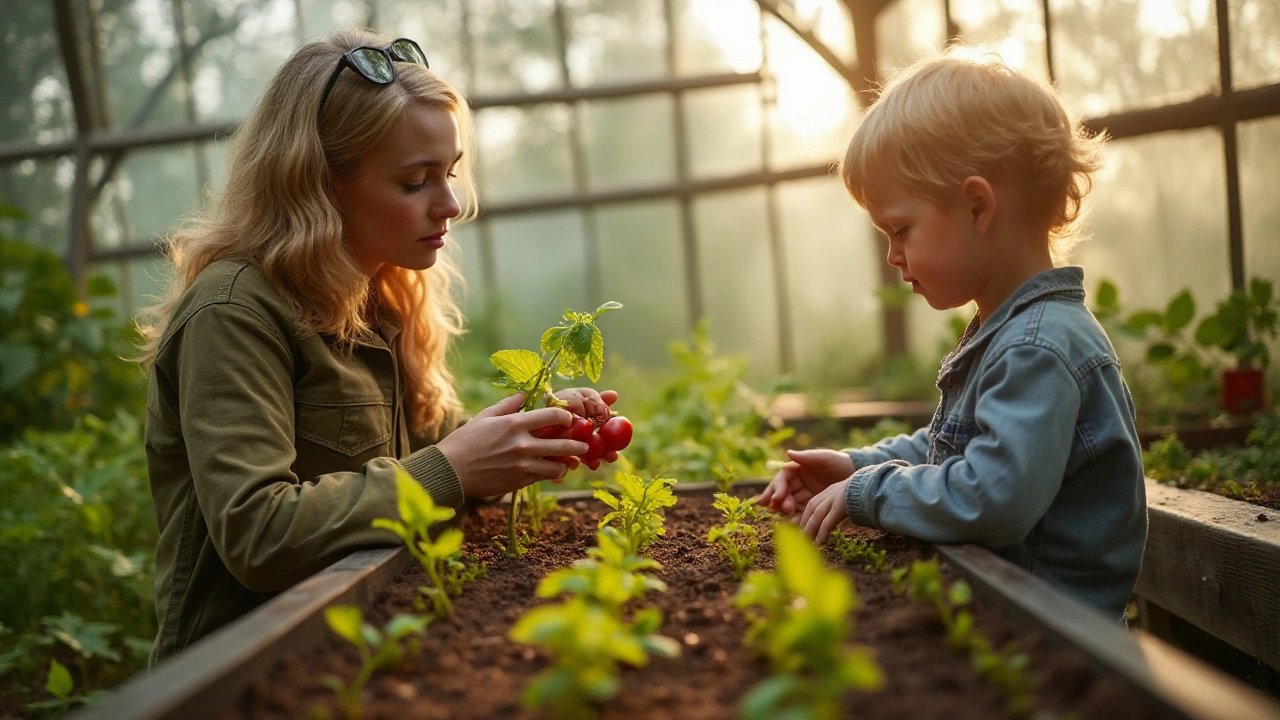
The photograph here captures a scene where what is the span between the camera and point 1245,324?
3514mm

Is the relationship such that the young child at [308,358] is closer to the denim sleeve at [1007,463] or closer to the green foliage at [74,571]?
the denim sleeve at [1007,463]

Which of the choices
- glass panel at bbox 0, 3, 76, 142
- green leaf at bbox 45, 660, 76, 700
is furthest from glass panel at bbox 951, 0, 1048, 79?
glass panel at bbox 0, 3, 76, 142

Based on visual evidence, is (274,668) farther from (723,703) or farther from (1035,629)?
(1035,629)

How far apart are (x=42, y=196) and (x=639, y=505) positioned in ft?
26.2

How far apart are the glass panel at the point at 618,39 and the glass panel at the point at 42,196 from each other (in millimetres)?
4349

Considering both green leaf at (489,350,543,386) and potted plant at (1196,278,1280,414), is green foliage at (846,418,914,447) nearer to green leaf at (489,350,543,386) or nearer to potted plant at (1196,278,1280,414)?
potted plant at (1196,278,1280,414)

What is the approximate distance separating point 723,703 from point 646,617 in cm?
13

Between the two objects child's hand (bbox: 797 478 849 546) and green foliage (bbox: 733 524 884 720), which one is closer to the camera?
green foliage (bbox: 733 524 884 720)

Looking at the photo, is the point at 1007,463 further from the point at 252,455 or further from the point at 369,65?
the point at 369,65

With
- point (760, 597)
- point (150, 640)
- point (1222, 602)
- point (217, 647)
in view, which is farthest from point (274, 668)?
point (150, 640)

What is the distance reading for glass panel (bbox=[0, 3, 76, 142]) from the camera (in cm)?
771

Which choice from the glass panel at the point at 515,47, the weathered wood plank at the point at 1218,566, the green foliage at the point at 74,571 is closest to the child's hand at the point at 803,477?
the weathered wood plank at the point at 1218,566

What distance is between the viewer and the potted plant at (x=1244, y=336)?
3.38 metres

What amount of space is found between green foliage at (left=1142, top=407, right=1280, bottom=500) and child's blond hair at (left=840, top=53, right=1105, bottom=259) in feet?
3.45
